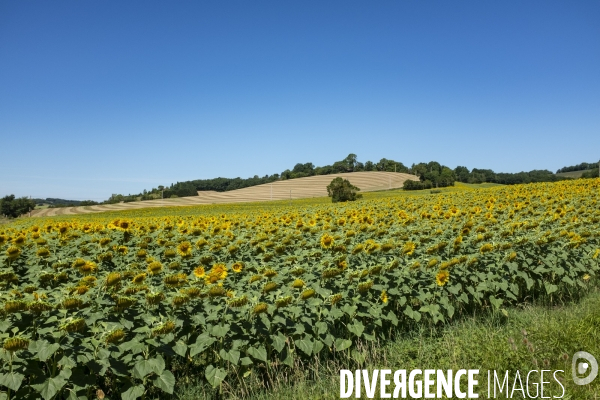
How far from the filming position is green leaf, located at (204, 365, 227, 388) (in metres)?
3.40

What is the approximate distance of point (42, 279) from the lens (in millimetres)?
4250

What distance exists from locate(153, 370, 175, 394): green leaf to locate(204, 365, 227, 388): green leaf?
1.12 ft

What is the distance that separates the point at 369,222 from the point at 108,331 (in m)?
5.64

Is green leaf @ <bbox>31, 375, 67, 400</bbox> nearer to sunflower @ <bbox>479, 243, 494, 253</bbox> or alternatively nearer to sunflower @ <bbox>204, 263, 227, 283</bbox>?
sunflower @ <bbox>204, 263, 227, 283</bbox>

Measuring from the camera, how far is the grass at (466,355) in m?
3.61

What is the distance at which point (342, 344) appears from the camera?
396 cm

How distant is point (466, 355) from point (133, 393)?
3004mm

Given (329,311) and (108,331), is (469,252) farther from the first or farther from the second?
(108,331)

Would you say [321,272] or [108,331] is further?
[321,272]

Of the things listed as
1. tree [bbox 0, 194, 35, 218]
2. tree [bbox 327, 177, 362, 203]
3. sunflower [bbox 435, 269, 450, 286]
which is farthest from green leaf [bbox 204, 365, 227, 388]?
tree [bbox 0, 194, 35, 218]

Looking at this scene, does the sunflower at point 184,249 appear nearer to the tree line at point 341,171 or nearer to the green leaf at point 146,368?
the green leaf at point 146,368

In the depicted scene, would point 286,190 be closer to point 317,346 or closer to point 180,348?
point 317,346

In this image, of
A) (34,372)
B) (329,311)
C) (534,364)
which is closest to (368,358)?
(329,311)

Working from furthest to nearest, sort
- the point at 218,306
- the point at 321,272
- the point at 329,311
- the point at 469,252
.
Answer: the point at 469,252
the point at 321,272
the point at 329,311
the point at 218,306
